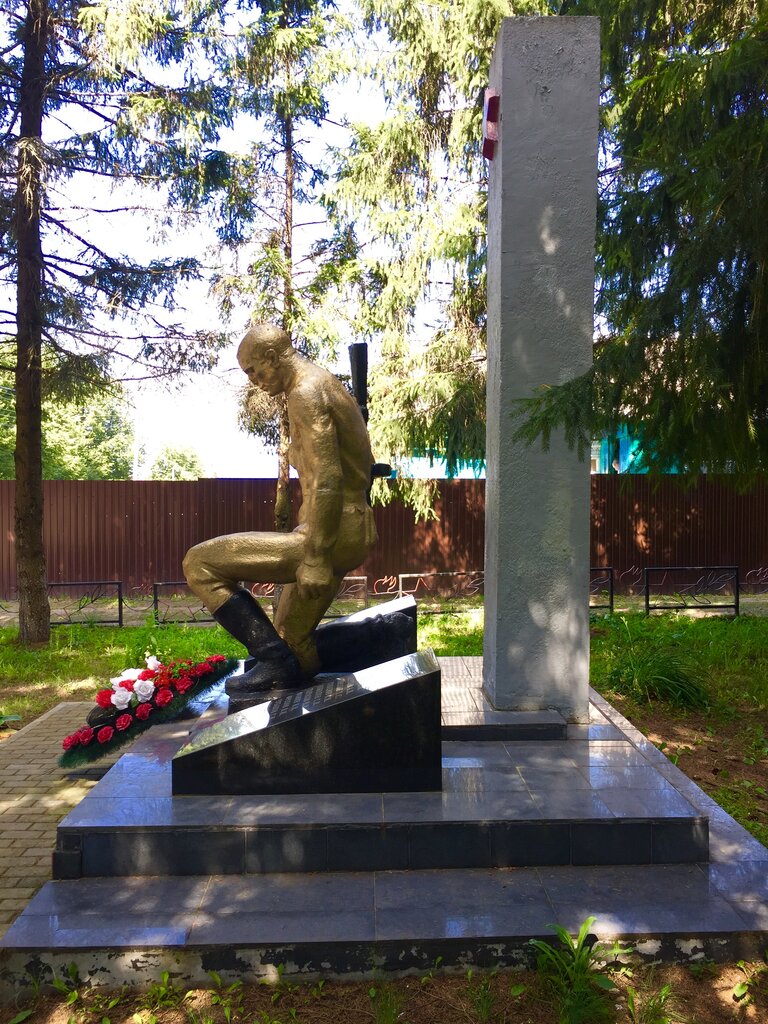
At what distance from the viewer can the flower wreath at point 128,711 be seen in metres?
5.16

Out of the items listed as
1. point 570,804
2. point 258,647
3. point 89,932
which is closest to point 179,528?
point 258,647

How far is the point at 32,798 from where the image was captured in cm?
484

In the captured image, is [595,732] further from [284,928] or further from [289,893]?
[284,928]

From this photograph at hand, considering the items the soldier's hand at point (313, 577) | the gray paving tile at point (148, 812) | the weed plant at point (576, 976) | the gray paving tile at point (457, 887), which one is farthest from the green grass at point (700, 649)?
the gray paving tile at point (148, 812)

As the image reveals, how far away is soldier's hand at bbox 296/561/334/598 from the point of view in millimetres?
4414

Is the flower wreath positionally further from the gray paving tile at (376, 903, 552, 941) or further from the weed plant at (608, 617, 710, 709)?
the weed plant at (608, 617, 710, 709)

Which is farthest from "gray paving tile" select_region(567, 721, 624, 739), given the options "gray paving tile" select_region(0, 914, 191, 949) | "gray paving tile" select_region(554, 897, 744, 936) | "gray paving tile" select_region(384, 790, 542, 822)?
"gray paving tile" select_region(0, 914, 191, 949)

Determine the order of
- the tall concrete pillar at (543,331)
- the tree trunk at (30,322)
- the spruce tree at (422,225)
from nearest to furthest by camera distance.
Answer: the tall concrete pillar at (543,331)
the tree trunk at (30,322)
the spruce tree at (422,225)

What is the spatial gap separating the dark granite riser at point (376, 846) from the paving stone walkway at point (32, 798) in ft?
1.76

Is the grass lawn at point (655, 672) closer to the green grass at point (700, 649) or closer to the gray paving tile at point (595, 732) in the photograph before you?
the green grass at point (700, 649)

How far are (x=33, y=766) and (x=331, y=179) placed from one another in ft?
35.8

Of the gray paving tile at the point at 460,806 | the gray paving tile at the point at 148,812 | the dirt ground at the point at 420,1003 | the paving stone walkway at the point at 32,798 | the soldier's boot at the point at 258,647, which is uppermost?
the soldier's boot at the point at 258,647

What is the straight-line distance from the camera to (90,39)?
9406 millimetres

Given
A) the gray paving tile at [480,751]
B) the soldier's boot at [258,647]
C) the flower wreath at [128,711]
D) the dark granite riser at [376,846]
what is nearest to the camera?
the dark granite riser at [376,846]
